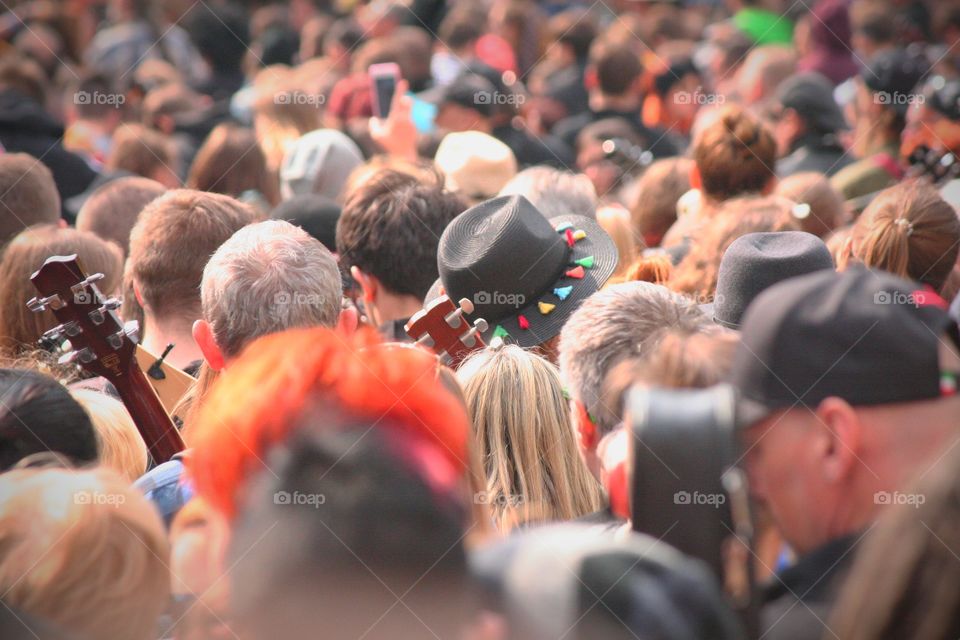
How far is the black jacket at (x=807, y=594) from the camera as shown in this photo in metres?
1.45

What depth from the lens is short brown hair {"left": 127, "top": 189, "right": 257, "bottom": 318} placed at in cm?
322

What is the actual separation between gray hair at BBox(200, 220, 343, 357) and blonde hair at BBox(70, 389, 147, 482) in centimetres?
28

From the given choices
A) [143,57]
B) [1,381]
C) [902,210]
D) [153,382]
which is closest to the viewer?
[1,381]

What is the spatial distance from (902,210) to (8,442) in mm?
2484

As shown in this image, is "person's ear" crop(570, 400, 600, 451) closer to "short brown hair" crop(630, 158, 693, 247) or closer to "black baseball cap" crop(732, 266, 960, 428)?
"black baseball cap" crop(732, 266, 960, 428)

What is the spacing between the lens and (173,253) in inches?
127

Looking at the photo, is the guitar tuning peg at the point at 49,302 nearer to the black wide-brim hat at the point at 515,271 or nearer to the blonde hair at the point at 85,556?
the black wide-brim hat at the point at 515,271

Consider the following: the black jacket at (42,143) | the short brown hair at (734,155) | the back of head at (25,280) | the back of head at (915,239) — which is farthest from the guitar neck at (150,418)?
the black jacket at (42,143)

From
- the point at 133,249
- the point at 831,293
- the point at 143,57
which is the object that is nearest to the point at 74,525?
the point at 831,293

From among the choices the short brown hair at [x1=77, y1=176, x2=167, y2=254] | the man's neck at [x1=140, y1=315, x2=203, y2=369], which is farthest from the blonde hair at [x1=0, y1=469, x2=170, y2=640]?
the short brown hair at [x1=77, y1=176, x2=167, y2=254]

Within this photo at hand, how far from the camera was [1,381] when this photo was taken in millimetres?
2318

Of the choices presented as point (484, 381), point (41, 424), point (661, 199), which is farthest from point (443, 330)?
point (661, 199)

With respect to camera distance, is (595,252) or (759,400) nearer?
(759,400)

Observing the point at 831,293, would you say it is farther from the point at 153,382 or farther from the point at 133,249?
the point at 133,249
